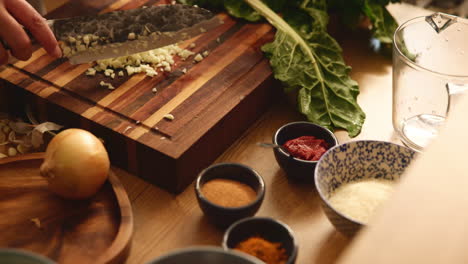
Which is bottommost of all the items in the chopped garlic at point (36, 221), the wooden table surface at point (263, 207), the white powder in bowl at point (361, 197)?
the wooden table surface at point (263, 207)

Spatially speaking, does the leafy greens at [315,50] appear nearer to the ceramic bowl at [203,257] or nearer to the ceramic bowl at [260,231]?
the ceramic bowl at [260,231]

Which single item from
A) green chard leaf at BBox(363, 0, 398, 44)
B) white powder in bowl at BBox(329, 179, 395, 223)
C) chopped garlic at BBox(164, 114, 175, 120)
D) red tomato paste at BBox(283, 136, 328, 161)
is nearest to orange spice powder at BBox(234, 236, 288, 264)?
white powder in bowl at BBox(329, 179, 395, 223)

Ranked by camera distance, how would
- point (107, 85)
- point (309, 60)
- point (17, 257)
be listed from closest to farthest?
point (17, 257) < point (107, 85) < point (309, 60)

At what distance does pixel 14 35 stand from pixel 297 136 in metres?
0.62

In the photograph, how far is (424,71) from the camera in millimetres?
1125

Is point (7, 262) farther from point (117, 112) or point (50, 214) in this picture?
point (117, 112)

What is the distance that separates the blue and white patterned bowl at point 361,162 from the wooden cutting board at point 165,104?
260 millimetres

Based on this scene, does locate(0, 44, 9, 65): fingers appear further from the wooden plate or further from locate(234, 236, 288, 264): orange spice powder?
locate(234, 236, 288, 264): orange spice powder

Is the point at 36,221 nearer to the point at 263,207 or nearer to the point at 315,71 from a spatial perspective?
the point at 263,207

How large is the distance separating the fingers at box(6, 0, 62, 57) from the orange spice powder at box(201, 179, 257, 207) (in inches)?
18.9

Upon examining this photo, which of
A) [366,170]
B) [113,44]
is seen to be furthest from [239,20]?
[366,170]

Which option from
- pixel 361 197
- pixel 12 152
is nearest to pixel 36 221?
pixel 12 152

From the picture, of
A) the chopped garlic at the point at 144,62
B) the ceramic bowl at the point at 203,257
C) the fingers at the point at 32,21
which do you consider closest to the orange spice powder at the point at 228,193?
the ceramic bowl at the point at 203,257

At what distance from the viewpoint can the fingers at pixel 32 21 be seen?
45.4 inches
